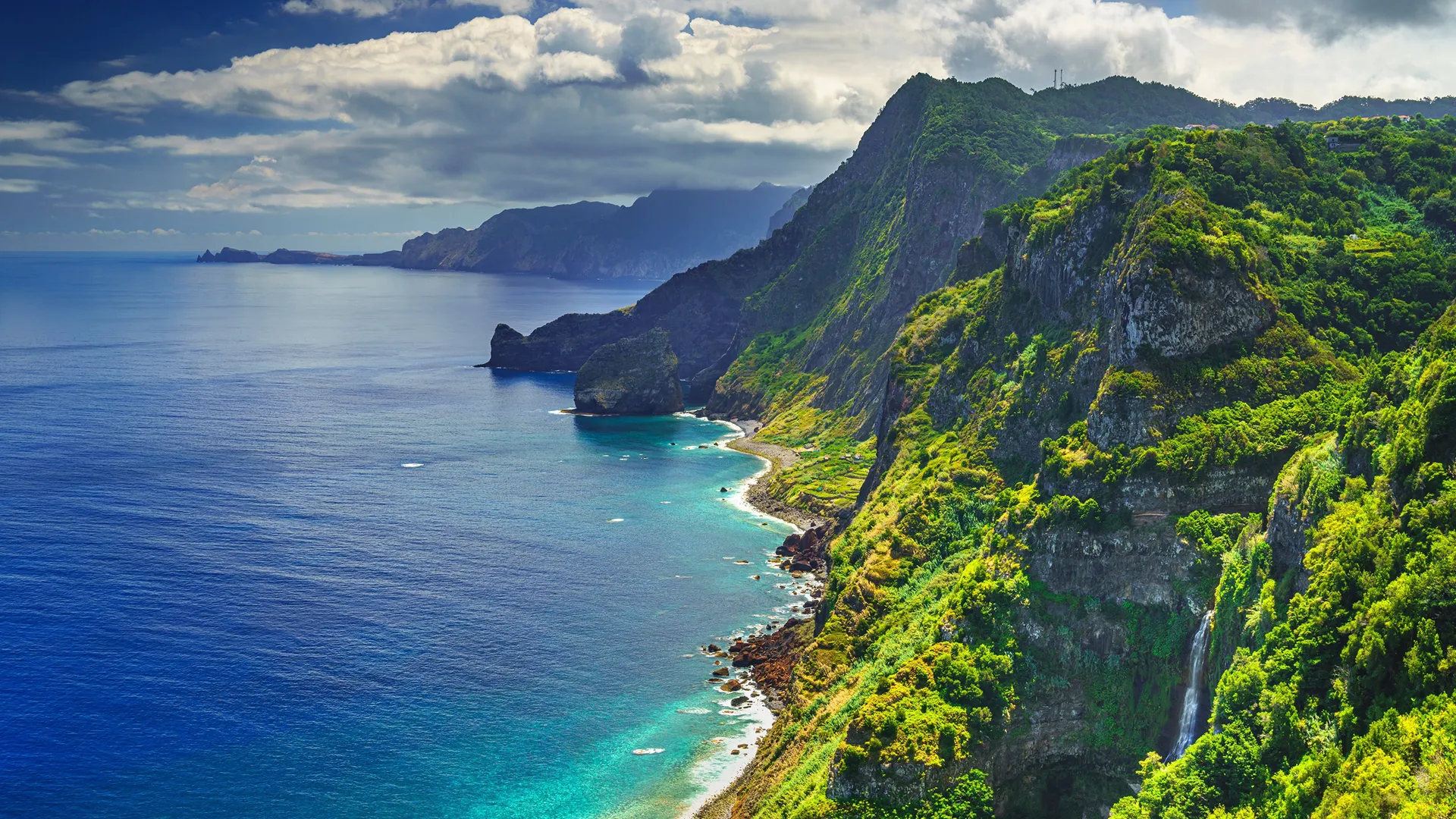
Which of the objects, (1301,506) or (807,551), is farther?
(807,551)

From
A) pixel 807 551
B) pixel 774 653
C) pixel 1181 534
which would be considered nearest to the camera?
pixel 1181 534

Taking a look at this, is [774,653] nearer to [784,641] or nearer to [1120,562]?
[784,641]

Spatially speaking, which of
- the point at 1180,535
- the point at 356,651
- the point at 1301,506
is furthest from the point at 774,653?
the point at 1301,506

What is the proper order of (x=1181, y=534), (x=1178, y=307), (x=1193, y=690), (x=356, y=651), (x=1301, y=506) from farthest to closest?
1. (x=356, y=651)
2. (x=1178, y=307)
3. (x=1181, y=534)
4. (x=1193, y=690)
5. (x=1301, y=506)

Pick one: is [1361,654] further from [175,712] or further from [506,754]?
[175,712]

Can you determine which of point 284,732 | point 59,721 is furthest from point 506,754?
point 59,721

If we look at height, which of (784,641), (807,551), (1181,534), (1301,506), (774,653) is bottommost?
(774,653)

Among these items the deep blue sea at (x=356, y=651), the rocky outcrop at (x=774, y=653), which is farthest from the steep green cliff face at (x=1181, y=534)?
the deep blue sea at (x=356, y=651)
